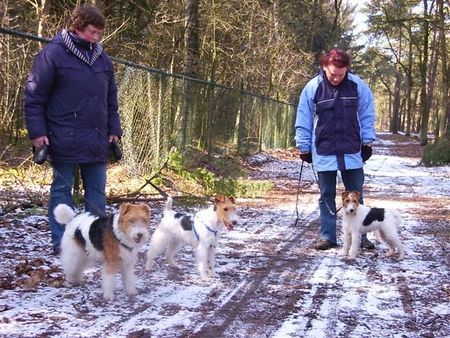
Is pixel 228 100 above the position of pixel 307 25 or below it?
below

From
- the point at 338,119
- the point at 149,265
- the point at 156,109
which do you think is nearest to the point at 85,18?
the point at 149,265

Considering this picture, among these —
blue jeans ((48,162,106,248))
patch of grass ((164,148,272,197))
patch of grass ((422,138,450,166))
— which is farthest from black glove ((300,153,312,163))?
patch of grass ((422,138,450,166))

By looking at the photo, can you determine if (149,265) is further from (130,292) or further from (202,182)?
(202,182)

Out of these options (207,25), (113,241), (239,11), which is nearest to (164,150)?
(113,241)

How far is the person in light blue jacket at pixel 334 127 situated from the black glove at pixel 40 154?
123 inches

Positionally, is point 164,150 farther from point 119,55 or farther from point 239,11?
point 239,11

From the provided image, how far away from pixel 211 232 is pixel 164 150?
6167mm

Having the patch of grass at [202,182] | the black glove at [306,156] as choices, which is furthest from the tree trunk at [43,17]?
the black glove at [306,156]

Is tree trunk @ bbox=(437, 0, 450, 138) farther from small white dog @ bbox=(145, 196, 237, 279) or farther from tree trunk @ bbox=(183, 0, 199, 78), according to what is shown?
small white dog @ bbox=(145, 196, 237, 279)

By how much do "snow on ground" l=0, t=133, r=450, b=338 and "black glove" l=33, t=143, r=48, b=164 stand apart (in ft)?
3.29

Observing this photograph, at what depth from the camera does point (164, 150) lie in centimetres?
1102

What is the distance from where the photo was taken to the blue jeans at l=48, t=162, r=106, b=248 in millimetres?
5133

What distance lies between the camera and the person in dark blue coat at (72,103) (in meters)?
4.77

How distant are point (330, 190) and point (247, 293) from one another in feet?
8.09
